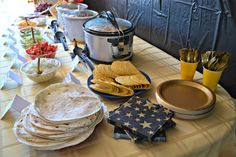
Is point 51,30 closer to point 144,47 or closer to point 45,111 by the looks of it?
point 144,47

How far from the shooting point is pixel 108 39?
0.91 m

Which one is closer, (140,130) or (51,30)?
(140,130)

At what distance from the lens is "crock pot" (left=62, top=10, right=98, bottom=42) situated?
3.89 ft

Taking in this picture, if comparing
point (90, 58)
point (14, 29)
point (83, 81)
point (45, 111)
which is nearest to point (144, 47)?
point (90, 58)

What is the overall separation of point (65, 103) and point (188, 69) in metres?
0.46

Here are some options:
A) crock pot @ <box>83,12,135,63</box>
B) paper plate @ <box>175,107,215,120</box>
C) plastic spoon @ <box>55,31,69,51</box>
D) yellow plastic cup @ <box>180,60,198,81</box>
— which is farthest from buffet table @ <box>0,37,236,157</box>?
plastic spoon @ <box>55,31,69,51</box>

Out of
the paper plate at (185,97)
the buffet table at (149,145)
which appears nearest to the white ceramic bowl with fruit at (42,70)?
the buffet table at (149,145)

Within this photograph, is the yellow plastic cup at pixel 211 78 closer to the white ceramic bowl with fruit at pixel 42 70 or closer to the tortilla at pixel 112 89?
the tortilla at pixel 112 89

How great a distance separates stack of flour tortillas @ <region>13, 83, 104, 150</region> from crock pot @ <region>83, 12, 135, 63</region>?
0.32 metres

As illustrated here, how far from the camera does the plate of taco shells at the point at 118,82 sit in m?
0.76

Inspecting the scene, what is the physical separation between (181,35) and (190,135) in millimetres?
585

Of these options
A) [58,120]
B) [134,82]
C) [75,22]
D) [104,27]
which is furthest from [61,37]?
[58,120]

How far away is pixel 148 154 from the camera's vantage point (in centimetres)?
56

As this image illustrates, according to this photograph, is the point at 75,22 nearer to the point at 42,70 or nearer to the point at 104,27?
the point at 104,27
